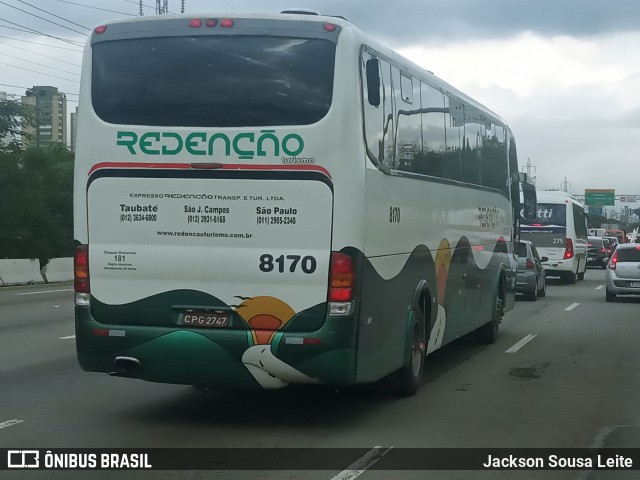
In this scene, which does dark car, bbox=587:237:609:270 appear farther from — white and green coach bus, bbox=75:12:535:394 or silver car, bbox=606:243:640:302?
white and green coach bus, bbox=75:12:535:394

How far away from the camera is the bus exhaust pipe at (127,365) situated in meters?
9.14

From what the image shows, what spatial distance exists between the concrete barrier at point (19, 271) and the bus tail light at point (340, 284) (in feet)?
73.7

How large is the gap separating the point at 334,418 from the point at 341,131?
9.07ft

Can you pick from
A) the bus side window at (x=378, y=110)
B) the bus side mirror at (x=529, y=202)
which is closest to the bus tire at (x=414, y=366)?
the bus side window at (x=378, y=110)

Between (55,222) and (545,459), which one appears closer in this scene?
(545,459)

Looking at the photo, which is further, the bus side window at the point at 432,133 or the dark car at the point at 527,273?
the dark car at the point at 527,273

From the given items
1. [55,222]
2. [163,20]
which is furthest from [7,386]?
[55,222]

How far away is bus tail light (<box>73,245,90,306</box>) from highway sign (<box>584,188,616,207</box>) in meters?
119

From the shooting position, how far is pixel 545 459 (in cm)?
815

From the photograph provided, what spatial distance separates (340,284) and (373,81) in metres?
1.92

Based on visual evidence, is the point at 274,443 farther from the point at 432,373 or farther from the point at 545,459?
the point at 432,373

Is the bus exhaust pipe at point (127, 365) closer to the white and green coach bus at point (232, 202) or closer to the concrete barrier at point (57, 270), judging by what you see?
the white and green coach bus at point (232, 202)

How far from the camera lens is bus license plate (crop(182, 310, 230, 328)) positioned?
29.6ft

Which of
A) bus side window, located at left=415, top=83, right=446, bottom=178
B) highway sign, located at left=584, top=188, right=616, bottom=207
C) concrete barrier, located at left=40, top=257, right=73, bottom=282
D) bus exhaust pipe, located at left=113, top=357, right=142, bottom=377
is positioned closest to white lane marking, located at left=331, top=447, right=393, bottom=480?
bus exhaust pipe, located at left=113, top=357, right=142, bottom=377
